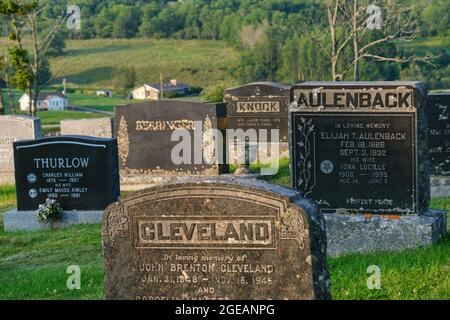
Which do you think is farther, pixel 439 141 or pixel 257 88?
pixel 257 88

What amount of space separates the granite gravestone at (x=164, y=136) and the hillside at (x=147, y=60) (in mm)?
51331

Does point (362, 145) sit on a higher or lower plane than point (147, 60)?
lower

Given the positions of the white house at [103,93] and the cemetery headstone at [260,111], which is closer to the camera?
the cemetery headstone at [260,111]

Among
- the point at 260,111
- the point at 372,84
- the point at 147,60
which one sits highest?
the point at 147,60

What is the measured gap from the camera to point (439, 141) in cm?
1571

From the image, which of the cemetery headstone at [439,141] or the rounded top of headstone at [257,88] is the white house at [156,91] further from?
the cemetery headstone at [439,141]

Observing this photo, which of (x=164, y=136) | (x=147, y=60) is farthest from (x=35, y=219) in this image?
(x=147, y=60)

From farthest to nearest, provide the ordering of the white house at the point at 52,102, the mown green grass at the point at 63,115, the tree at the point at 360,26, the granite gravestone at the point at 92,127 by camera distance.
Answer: the white house at the point at 52,102
the mown green grass at the point at 63,115
the tree at the point at 360,26
the granite gravestone at the point at 92,127

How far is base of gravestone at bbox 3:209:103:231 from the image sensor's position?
14.5 meters

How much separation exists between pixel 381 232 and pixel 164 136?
374 inches

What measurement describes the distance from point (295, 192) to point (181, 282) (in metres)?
0.98

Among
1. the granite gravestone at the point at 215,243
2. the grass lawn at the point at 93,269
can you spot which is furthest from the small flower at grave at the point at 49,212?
the granite gravestone at the point at 215,243

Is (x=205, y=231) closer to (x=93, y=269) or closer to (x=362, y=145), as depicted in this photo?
(x=93, y=269)

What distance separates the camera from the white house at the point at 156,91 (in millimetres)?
Answer: 62728
